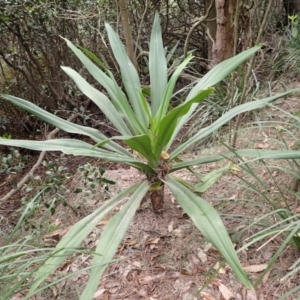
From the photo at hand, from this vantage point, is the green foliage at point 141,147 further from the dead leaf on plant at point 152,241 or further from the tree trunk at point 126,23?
the tree trunk at point 126,23

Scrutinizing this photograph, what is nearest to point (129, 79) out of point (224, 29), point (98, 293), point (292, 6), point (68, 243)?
point (68, 243)

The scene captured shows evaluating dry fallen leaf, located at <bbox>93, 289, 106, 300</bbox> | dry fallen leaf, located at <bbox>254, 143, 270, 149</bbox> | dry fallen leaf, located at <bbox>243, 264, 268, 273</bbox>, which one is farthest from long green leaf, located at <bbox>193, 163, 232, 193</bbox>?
dry fallen leaf, located at <bbox>254, 143, 270, 149</bbox>

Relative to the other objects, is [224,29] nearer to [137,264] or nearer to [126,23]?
[126,23]

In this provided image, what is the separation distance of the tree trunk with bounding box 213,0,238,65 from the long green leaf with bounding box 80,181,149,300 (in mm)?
1621

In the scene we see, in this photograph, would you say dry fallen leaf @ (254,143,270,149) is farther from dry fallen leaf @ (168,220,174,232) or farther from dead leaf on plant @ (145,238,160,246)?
dead leaf on plant @ (145,238,160,246)

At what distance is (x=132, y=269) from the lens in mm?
1385

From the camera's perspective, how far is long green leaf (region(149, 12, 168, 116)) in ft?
5.27

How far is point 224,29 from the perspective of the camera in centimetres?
253

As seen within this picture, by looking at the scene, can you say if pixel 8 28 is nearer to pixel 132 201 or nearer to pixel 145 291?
pixel 132 201

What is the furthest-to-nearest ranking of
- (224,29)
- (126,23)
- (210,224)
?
(224,29), (126,23), (210,224)

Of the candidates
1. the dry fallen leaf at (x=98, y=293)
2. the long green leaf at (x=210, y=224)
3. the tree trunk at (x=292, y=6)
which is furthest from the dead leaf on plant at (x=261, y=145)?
the tree trunk at (x=292, y=6)

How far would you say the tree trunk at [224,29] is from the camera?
94.7 inches

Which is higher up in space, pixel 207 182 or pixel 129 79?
pixel 129 79

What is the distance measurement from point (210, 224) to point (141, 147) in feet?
1.32
